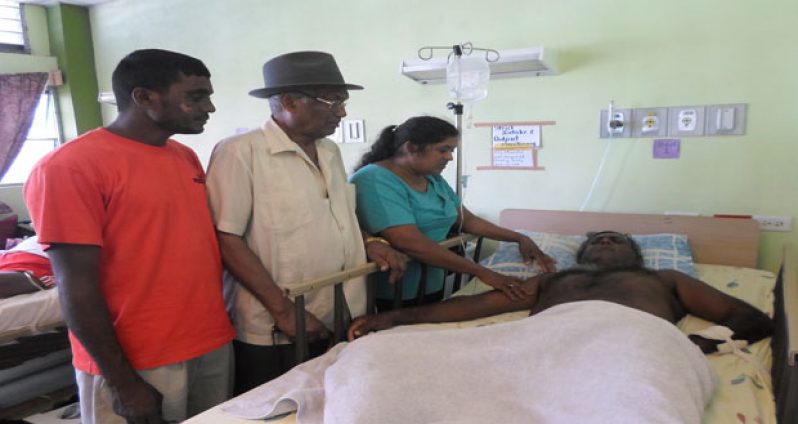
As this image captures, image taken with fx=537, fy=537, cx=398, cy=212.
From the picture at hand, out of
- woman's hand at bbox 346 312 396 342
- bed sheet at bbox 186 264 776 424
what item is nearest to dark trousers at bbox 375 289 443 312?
bed sheet at bbox 186 264 776 424

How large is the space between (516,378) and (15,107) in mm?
4818

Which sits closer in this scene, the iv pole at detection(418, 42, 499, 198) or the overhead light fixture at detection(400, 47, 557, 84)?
the iv pole at detection(418, 42, 499, 198)

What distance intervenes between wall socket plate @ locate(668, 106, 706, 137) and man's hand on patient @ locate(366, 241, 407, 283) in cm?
158

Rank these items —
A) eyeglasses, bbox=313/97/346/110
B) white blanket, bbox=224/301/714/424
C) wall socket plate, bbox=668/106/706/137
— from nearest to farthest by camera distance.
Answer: white blanket, bbox=224/301/714/424 < eyeglasses, bbox=313/97/346/110 < wall socket plate, bbox=668/106/706/137

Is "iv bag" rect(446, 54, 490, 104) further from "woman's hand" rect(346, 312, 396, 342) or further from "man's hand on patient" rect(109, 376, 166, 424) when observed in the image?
"man's hand on patient" rect(109, 376, 166, 424)

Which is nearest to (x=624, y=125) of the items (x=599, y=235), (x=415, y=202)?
(x=599, y=235)

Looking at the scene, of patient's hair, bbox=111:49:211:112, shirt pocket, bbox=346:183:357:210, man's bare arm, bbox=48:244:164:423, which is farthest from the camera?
shirt pocket, bbox=346:183:357:210

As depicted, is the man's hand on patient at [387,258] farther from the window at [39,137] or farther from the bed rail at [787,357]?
the window at [39,137]

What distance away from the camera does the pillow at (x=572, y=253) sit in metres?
2.41

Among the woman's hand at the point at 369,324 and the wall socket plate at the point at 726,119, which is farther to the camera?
the wall socket plate at the point at 726,119

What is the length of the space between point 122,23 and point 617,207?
4059 mm

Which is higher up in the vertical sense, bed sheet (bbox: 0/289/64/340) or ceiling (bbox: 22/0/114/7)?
ceiling (bbox: 22/0/114/7)

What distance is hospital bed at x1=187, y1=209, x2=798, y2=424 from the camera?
4.18 ft

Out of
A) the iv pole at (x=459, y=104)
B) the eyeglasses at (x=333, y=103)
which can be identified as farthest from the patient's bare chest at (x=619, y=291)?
the eyeglasses at (x=333, y=103)
